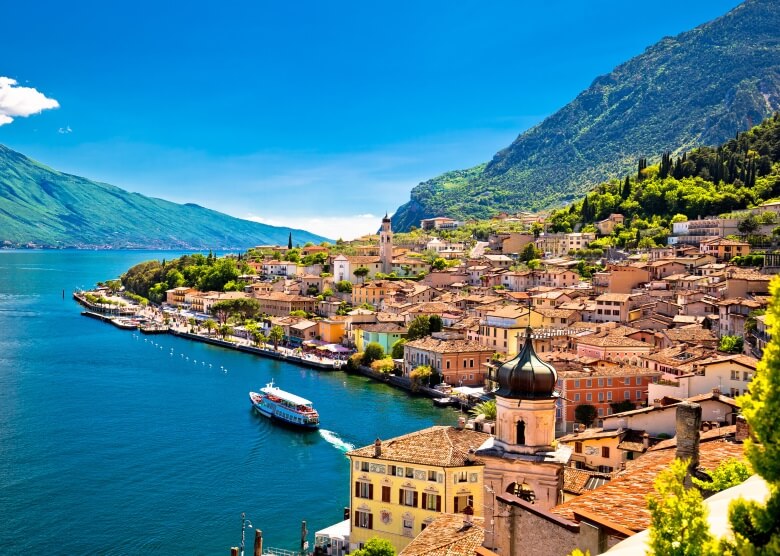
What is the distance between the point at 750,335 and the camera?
158 feet

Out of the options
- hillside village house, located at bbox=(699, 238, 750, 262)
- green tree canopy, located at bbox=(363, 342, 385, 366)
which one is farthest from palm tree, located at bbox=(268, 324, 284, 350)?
hillside village house, located at bbox=(699, 238, 750, 262)

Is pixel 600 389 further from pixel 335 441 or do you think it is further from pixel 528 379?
pixel 528 379

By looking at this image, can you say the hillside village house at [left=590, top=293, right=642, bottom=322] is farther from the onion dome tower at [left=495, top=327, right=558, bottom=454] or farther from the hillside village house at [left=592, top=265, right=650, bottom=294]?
the onion dome tower at [left=495, top=327, right=558, bottom=454]

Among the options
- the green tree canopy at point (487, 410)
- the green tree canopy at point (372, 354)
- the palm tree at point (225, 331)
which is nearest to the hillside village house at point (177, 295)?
the palm tree at point (225, 331)

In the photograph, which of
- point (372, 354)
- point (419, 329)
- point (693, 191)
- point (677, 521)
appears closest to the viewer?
point (677, 521)

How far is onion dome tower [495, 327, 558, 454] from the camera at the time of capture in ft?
49.0

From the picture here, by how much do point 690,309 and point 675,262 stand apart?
17020 millimetres

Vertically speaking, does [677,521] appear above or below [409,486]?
above

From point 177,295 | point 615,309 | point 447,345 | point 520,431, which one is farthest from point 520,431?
point 177,295

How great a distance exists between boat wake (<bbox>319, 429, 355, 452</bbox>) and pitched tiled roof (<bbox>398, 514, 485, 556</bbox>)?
830 inches

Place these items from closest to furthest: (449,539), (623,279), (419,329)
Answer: (449,539) < (419,329) < (623,279)

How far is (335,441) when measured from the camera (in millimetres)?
42750

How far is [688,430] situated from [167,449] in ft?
110

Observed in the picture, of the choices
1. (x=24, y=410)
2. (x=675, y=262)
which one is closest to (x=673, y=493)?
(x=24, y=410)
